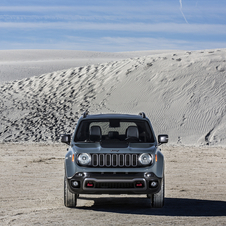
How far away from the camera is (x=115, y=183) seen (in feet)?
24.1

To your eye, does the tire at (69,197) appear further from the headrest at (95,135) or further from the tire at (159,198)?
the tire at (159,198)

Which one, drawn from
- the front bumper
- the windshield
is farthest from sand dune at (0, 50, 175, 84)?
the front bumper

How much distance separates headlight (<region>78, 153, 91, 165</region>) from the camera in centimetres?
758

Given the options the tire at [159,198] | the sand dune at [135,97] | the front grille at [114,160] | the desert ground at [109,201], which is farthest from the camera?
the sand dune at [135,97]

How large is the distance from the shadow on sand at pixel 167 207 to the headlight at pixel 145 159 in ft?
2.75

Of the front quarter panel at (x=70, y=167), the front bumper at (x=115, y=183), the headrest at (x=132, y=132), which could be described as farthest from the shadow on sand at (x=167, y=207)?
the headrest at (x=132, y=132)

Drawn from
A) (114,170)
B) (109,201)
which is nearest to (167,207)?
(109,201)

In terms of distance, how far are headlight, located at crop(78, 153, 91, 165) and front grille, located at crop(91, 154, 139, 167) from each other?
0.07m

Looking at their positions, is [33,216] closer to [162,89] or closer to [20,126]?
[20,126]

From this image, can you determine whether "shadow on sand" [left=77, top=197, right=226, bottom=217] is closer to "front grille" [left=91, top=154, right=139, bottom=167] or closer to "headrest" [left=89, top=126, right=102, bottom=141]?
"front grille" [left=91, top=154, right=139, bottom=167]

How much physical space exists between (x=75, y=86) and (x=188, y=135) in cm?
1175

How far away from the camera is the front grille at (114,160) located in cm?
755

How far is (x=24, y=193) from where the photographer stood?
32.2 ft

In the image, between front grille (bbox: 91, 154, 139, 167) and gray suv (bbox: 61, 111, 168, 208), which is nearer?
gray suv (bbox: 61, 111, 168, 208)
